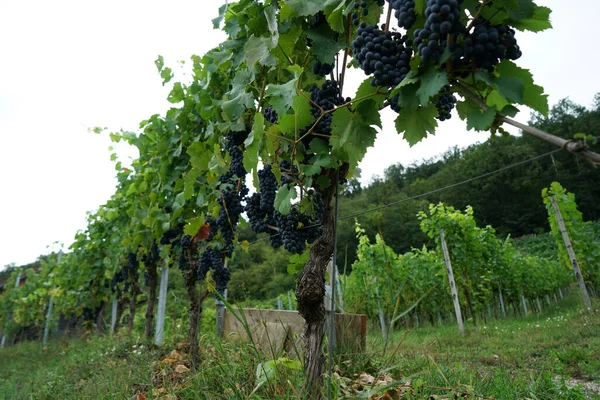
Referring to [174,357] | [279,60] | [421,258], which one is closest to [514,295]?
[421,258]

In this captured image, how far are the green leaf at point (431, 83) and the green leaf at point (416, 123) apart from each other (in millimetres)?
256

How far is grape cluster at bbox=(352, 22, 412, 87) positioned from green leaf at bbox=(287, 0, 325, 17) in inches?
13.6

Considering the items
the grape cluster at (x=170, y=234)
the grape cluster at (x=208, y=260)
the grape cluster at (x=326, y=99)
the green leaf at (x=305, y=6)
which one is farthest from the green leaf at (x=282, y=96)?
the grape cluster at (x=170, y=234)

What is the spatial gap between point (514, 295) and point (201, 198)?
14208 millimetres

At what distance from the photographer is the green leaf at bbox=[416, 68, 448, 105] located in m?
1.10

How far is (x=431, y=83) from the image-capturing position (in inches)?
44.5

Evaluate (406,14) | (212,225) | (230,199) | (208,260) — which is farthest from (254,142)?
(208,260)

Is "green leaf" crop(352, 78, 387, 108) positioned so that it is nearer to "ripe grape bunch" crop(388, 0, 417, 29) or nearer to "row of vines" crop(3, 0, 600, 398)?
"row of vines" crop(3, 0, 600, 398)

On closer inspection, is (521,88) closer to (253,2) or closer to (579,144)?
(579,144)

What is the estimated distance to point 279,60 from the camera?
1.96 m

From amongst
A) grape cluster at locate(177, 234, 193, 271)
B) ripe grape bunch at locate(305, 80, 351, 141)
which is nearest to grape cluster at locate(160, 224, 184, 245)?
grape cluster at locate(177, 234, 193, 271)

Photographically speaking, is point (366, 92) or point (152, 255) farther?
point (152, 255)

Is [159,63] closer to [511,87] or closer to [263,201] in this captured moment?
[263,201]

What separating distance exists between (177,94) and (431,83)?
3220 mm
